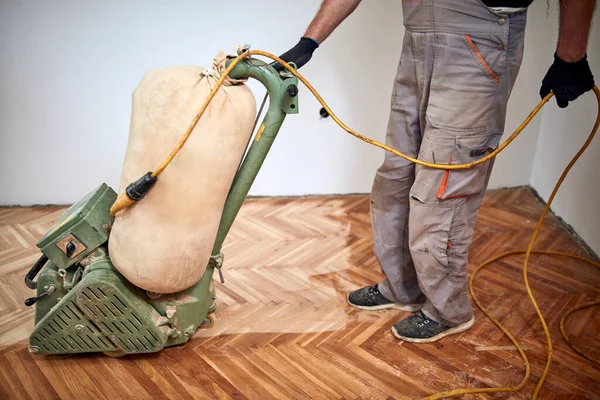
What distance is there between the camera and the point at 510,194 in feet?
10.3

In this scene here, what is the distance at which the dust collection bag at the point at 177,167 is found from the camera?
1.55 metres

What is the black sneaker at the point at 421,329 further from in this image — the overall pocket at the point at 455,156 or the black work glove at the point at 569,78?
the black work glove at the point at 569,78

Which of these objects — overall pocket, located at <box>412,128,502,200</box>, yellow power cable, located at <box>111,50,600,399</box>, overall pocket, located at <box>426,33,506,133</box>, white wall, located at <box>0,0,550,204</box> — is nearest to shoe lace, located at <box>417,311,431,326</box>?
yellow power cable, located at <box>111,50,600,399</box>

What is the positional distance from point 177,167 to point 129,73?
4.08 feet

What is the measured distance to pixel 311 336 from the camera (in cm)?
200

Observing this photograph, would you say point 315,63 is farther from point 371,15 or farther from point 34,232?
point 34,232

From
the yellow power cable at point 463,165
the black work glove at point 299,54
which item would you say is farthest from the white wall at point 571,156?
the black work glove at point 299,54

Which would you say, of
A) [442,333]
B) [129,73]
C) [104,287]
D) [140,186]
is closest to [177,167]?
[140,186]

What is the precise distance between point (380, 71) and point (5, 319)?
193 centimetres

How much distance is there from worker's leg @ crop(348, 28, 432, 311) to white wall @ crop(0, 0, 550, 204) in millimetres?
886

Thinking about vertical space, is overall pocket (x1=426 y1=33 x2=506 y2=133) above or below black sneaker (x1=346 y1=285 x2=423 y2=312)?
above

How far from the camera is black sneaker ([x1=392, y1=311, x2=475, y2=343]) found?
2.00 meters

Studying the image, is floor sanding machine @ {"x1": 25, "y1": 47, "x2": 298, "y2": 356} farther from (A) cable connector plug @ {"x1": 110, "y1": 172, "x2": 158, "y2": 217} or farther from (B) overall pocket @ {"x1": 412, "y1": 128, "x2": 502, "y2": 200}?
(B) overall pocket @ {"x1": 412, "y1": 128, "x2": 502, "y2": 200}

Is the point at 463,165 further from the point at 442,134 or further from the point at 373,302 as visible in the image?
the point at 373,302
